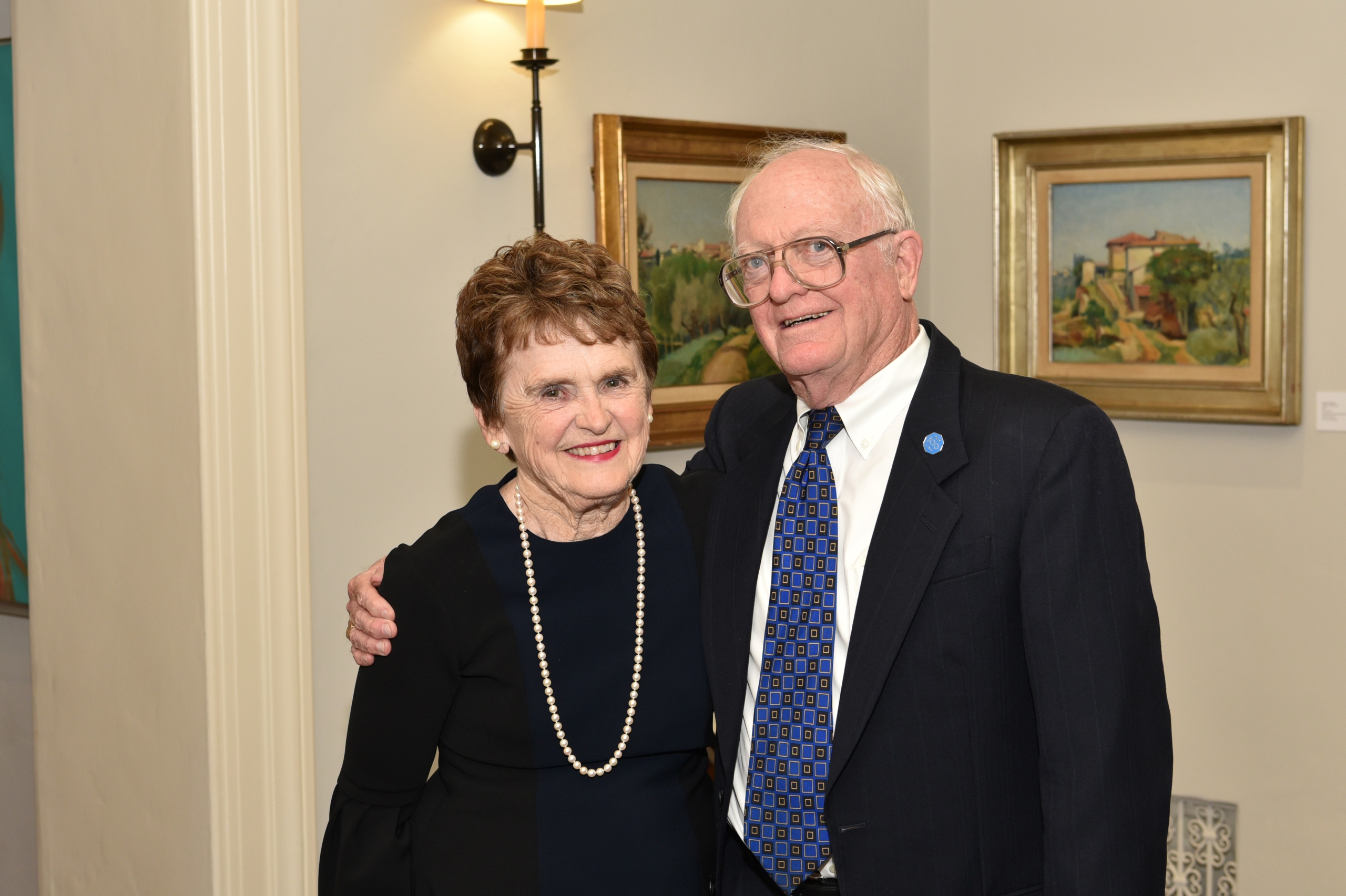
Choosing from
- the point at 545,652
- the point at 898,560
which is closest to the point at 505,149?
the point at 545,652

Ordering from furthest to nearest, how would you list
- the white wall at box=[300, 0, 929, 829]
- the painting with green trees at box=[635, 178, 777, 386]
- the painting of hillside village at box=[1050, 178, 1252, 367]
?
the painting of hillside village at box=[1050, 178, 1252, 367] < the painting with green trees at box=[635, 178, 777, 386] < the white wall at box=[300, 0, 929, 829]

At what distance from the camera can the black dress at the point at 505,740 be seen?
5.73ft

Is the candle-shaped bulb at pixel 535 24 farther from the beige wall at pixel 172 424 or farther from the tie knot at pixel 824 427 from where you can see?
the tie knot at pixel 824 427

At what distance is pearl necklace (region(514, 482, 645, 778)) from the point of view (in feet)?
5.81

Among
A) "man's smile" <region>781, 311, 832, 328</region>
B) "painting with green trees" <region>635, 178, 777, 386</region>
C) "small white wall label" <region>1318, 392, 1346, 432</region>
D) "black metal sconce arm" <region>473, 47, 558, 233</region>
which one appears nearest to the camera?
"man's smile" <region>781, 311, 832, 328</region>

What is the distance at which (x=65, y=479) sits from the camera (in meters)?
2.58

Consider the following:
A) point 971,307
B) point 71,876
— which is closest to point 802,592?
point 71,876

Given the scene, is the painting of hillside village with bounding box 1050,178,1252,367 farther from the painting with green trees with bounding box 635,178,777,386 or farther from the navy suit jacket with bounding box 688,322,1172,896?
the navy suit jacket with bounding box 688,322,1172,896

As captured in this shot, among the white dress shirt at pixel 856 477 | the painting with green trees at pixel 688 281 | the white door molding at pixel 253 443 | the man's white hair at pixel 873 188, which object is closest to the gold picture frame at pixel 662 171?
the painting with green trees at pixel 688 281

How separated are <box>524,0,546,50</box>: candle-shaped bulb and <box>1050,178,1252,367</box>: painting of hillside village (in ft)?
6.59

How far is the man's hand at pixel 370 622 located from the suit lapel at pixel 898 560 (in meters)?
0.62

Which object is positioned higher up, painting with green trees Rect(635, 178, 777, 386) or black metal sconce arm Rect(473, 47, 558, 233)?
black metal sconce arm Rect(473, 47, 558, 233)

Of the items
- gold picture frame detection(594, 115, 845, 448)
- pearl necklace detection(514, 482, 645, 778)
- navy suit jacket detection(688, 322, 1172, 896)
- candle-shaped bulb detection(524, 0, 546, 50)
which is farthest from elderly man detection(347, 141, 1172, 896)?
gold picture frame detection(594, 115, 845, 448)

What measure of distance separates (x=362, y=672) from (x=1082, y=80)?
3187 millimetres
